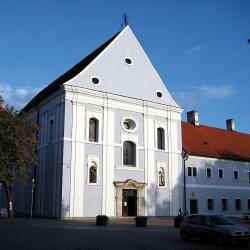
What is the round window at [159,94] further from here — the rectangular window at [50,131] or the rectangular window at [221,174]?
the rectangular window at [221,174]

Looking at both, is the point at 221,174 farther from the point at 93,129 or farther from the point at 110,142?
the point at 93,129

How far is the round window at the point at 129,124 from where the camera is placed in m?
39.1

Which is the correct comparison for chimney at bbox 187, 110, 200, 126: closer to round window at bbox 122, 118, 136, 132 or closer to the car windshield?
round window at bbox 122, 118, 136, 132

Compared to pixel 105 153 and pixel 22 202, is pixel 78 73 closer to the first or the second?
pixel 105 153

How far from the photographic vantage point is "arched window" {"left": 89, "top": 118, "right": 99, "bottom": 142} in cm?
3716

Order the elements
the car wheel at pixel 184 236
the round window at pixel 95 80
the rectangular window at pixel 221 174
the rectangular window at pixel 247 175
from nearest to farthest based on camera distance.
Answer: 1. the car wheel at pixel 184 236
2. the round window at pixel 95 80
3. the rectangular window at pixel 221 174
4. the rectangular window at pixel 247 175

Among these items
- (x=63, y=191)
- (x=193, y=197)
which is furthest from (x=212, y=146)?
(x=63, y=191)

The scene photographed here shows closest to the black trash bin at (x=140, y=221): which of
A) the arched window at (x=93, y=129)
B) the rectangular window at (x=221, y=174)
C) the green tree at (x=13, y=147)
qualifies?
Answer: the green tree at (x=13, y=147)

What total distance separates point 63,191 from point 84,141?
461 centimetres

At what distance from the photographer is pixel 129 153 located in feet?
129

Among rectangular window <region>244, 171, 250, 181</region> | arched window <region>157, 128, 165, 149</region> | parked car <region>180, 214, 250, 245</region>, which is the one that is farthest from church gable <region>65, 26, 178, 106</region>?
parked car <region>180, 214, 250, 245</region>

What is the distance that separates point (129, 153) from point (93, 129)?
430cm

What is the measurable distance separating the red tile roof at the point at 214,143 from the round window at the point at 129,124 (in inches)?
285

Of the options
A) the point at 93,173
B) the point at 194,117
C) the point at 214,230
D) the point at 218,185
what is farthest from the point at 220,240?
the point at 194,117
